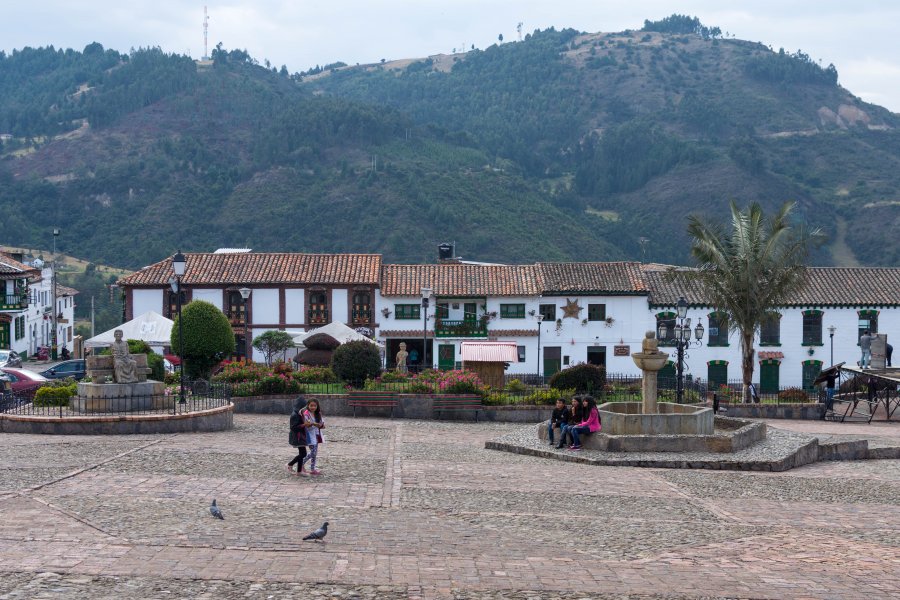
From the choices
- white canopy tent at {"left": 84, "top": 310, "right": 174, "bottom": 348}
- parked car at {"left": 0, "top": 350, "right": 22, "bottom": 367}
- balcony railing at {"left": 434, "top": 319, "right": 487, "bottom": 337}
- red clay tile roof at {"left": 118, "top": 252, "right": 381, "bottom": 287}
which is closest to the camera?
white canopy tent at {"left": 84, "top": 310, "right": 174, "bottom": 348}

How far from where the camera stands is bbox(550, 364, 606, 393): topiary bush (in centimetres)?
2773

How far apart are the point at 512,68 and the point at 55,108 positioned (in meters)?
78.3

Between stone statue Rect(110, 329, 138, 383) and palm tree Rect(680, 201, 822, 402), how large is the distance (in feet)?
59.5

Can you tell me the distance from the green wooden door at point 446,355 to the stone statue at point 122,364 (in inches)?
969

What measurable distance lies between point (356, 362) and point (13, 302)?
84.9ft

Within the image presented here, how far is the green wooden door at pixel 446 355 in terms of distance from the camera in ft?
146

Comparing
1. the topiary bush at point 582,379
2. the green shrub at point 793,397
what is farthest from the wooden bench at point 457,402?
the green shrub at point 793,397

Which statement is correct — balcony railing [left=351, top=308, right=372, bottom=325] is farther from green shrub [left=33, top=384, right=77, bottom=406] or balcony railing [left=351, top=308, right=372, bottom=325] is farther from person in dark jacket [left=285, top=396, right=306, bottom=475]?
person in dark jacket [left=285, top=396, right=306, bottom=475]

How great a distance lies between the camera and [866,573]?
10.5 meters

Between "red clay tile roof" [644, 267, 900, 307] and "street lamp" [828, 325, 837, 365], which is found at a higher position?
"red clay tile roof" [644, 267, 900, 307]

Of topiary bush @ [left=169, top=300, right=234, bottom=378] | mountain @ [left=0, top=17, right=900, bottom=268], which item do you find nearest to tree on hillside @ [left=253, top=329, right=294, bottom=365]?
topiary bush @ [left=169, top=300, right=234, bottom=378]

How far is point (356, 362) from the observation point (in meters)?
27.4

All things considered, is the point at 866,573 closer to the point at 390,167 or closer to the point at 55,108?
the point at 390,167

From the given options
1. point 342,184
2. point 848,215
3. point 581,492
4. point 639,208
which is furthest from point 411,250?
point 581,492
